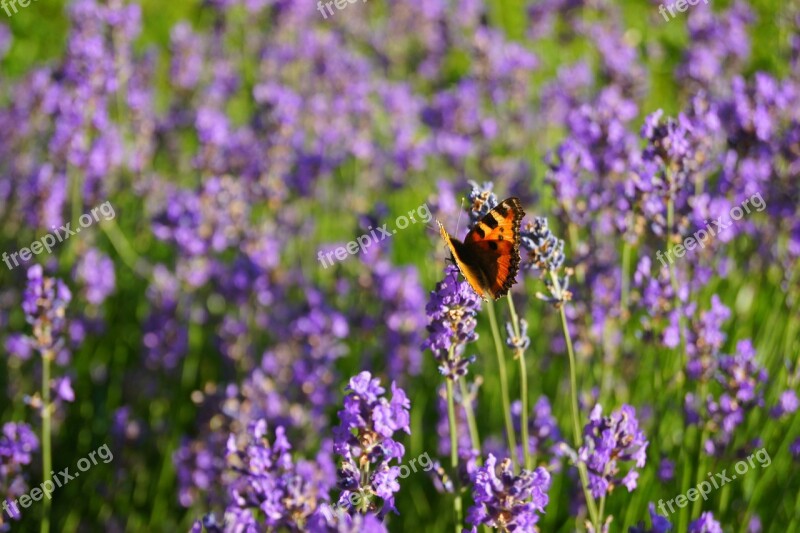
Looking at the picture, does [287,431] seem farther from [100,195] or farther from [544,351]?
[100,195]

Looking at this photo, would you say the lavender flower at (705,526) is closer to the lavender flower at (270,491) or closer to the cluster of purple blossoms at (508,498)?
the cluster of purple blossoms at (508,498)

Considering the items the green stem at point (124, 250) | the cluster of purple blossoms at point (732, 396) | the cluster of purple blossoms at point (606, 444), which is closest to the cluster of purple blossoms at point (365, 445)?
the cluster of purple blossoms at point (606, 444)

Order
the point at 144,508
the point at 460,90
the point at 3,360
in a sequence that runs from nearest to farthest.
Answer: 1. the point at 144,508
2. the point at 3,360
3. the point at 460,90

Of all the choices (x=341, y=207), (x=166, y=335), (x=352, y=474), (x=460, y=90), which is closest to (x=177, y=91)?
(x=341, y=207)

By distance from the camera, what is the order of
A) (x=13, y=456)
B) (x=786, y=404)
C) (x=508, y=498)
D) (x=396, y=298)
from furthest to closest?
(x=396, y=298)
(x=786, y=404)
(x=13, y=456)
(x=508, y=498)

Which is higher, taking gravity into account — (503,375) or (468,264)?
(468,264)

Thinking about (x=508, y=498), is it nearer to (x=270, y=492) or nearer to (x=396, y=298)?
(x=270, y=492)

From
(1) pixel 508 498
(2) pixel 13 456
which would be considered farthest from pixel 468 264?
(2) pixel 13 456
